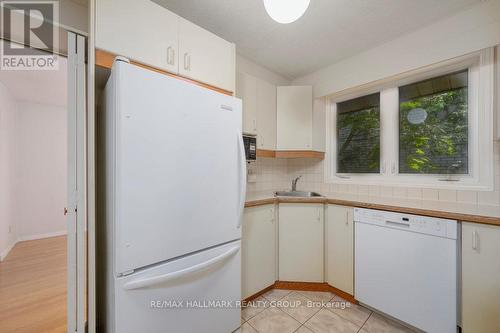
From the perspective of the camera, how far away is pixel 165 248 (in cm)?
97

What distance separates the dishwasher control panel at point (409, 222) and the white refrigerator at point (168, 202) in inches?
44.4

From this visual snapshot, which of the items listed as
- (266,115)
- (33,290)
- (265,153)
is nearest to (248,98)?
(266,115)

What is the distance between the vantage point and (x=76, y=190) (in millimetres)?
1100

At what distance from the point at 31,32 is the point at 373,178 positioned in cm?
281

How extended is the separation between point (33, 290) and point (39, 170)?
7.68 ft

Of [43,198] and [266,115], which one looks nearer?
[266,115]

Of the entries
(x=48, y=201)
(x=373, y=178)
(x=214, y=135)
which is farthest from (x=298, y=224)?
(x=48, y=201)

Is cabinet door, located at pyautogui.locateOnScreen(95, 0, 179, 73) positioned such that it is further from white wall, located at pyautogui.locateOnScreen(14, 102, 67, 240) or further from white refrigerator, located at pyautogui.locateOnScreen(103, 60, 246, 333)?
white wall, located at pyautogui.locateOnScreen(14, 102, 67, 240)

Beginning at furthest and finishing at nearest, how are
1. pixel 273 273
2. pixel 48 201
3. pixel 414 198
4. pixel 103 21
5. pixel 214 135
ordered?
pixel 48 201
pixel 273 273
pixel 414 198
pixel 214 135
pixel 103 21

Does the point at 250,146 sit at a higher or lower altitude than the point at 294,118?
lower

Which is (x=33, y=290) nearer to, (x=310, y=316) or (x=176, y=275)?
(x=176, y=275)

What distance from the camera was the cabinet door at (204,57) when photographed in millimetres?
1301

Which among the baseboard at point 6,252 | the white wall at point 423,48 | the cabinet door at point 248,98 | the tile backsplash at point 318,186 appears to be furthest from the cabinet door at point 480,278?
the baseboard at point 6,252

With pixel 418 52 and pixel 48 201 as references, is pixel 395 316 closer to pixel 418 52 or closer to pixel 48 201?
pixel 418 52
